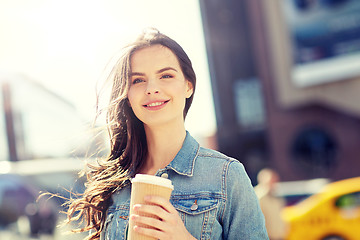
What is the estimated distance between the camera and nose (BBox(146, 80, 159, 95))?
63.0 inches

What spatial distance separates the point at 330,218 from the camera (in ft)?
25.8

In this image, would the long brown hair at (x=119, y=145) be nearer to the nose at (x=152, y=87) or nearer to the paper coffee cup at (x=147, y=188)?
the nose at (x=152, y=87)

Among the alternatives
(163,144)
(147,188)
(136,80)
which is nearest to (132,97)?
(136,80)

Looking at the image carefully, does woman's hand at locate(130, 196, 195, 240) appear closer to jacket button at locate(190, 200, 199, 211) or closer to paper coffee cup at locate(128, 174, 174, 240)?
paper coffee cup at locate(128, 174, 174, 240)

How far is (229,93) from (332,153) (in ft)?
30.8

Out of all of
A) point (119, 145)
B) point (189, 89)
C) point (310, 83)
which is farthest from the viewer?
point (310, 83)

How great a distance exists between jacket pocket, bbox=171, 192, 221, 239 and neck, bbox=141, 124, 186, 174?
0.21 metres

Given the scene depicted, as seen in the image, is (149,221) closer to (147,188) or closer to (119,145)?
(147,188)

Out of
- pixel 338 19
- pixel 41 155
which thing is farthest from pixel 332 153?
pixel 41 155

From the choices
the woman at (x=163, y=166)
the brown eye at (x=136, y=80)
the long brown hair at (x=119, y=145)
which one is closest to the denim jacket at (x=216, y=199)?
the woman at (x=163, y=166)

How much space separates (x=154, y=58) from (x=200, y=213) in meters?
0.55

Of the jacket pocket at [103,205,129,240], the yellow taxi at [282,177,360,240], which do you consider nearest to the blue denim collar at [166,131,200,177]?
the jacket pocket at [103,205,129,240]

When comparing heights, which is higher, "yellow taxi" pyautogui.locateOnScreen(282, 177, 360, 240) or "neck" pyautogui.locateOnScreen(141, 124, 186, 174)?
"neck" pyautogui.locateOnScreen(141, 124, 186, 174)

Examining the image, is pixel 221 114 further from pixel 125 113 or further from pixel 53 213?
pixel 125 113
